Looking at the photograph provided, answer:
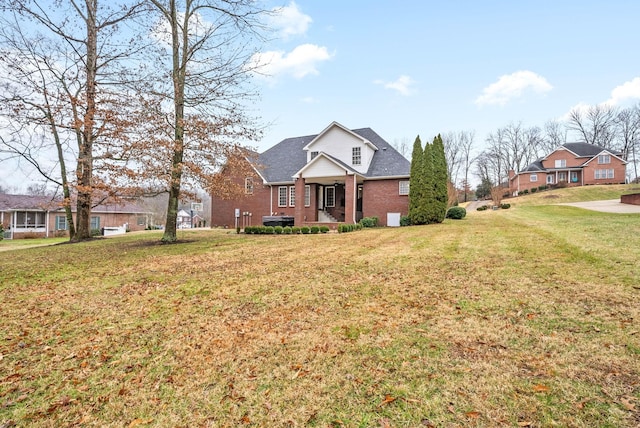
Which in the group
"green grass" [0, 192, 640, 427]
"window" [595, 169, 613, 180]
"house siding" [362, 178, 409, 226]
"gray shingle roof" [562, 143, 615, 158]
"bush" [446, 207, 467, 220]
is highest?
"gray shingle roof" [562, 143, 615, 158]

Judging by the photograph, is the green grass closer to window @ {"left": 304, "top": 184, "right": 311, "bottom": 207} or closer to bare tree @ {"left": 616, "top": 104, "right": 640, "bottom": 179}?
window @ {"left": 304, "top": 184, "right": 311, "bottom": 207}

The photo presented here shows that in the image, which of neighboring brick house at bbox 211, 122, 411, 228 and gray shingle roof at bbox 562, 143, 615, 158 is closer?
neighboring brick house at bbox 211, 122, 411, 228

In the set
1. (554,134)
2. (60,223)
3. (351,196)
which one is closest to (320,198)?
(351,196)

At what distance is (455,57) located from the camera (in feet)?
52.2

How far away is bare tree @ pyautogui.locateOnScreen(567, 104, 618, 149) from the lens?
52.9m

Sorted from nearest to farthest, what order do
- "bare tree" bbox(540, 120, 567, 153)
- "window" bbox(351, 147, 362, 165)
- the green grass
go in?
the green grass
"window" bbox(351, 147, 362, 165)
"bare tree" bbox(540, 120, 567, 153)

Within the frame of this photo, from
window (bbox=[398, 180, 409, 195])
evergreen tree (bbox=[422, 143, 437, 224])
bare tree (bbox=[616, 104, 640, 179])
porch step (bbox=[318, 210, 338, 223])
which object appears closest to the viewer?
evergreen tree (bbox=[422, 143, 437, 224])

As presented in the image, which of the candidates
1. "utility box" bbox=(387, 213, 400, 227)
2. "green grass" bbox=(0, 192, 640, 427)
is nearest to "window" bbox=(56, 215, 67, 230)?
"green grass" bbox=(0, 192, 640, 427)

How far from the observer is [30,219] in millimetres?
31391

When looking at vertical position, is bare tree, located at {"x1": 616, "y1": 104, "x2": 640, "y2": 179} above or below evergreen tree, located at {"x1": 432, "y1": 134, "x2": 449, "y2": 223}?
above

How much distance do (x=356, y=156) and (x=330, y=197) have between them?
371cm

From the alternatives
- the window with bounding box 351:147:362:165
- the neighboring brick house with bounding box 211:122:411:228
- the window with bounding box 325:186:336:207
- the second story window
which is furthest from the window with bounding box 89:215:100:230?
the second story window

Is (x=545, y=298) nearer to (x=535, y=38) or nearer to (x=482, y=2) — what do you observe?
(x=482, y=2)

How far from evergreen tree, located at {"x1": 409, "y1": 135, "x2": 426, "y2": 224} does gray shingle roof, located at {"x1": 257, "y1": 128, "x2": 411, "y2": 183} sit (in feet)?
5.14
